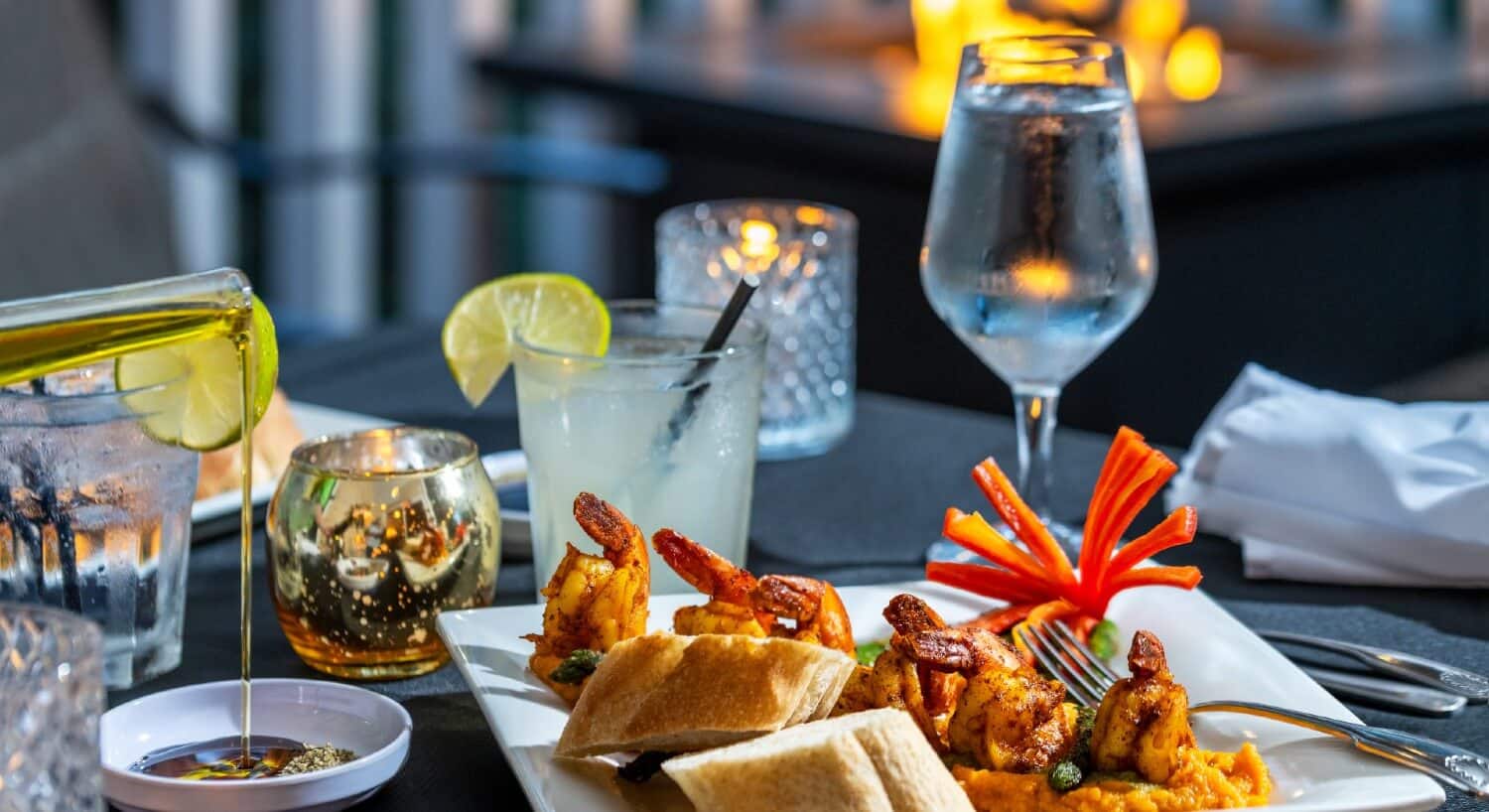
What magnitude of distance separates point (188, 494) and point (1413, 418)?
0.81 metres

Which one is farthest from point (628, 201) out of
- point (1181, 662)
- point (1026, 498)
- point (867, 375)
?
point (1181, 662)

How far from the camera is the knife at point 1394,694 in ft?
3.10

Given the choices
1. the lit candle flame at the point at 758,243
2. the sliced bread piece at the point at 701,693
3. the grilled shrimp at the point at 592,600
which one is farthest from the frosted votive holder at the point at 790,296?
the sliced bread piece at the point at 701,693

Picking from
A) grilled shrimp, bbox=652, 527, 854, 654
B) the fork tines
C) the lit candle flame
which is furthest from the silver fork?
the lit candle flame

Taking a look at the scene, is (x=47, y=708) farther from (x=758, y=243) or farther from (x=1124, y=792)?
(x=758, y=243)

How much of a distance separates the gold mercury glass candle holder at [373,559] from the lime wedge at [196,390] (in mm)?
66

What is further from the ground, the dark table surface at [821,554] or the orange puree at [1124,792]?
the orange puree at [1124,792]

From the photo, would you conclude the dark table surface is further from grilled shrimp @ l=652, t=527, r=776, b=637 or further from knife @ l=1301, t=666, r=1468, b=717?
grilled shrimp @ l=652, t=527, r=776, b=637

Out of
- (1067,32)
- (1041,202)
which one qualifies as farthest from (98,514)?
(1067,32)

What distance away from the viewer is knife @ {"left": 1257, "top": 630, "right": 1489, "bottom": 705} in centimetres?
96

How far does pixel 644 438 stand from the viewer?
108cm

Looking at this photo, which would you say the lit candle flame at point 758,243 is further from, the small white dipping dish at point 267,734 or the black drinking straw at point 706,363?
the small white dipping dish at point 267,734

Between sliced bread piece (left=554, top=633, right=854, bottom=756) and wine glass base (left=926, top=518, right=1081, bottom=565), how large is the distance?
0.42 metres

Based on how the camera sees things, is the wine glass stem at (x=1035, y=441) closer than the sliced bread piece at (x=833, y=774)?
No
